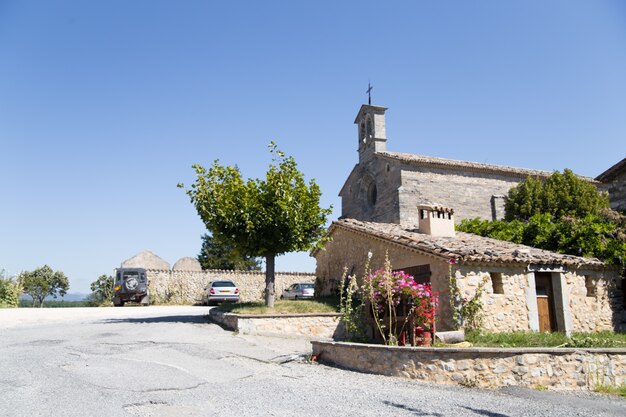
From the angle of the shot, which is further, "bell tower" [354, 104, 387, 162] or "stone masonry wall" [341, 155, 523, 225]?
"bell tower" [354, 104, 387, 162]

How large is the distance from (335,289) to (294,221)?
15.0ft

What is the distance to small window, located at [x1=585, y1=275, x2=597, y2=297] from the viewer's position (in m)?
14.2

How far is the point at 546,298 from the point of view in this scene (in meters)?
13.4

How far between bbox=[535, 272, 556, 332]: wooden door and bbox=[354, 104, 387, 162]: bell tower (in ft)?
57.0

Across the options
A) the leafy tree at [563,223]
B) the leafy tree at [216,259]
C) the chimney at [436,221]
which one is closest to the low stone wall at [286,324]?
the chimney at [436,221]

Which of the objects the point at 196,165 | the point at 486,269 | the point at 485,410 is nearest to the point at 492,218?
the point at 486,269

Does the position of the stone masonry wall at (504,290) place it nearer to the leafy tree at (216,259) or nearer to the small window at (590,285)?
the small window at (590,285)

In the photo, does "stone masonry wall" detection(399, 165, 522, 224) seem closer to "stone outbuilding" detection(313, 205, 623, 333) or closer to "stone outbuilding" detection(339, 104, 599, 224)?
"stone outbuilding" detection(339, 104, 599, 224)

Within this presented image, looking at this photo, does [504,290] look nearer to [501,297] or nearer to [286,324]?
[501,297]

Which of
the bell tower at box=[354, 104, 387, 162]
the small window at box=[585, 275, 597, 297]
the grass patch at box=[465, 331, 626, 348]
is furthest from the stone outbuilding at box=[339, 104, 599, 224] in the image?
the grass patch at box=[465, 331, 626, 348]

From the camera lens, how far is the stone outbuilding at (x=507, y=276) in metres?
12.0

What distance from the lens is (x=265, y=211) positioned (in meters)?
14.9

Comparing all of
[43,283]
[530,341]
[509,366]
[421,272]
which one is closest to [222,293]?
[421,272]

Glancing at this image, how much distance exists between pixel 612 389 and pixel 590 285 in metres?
6.50
